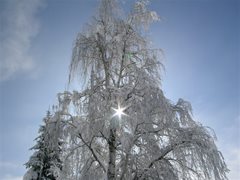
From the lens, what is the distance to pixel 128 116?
6969 mm

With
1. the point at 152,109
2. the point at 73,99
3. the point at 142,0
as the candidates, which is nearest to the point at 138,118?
the point at 152,109

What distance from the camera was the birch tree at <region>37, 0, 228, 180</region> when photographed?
6.98 m

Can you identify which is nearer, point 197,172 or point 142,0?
point 197,172

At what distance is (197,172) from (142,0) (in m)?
5.93

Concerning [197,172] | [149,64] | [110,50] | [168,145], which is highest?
[110,50]

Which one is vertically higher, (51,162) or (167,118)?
(51,162)

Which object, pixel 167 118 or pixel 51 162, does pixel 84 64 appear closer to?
pixel 167 118

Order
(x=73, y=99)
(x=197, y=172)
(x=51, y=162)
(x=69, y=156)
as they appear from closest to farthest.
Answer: (x=197, y=172), (x=73, y=99), (x=69, y=156), (x=51, y=162)

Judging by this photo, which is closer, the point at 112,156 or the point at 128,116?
the point at 128,116

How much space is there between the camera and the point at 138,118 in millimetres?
7195

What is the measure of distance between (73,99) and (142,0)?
4.29 m

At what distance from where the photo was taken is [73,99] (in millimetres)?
7906

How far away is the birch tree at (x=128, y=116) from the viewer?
22.9 feet

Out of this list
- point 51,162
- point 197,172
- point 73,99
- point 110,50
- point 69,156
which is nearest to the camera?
point 197,172
